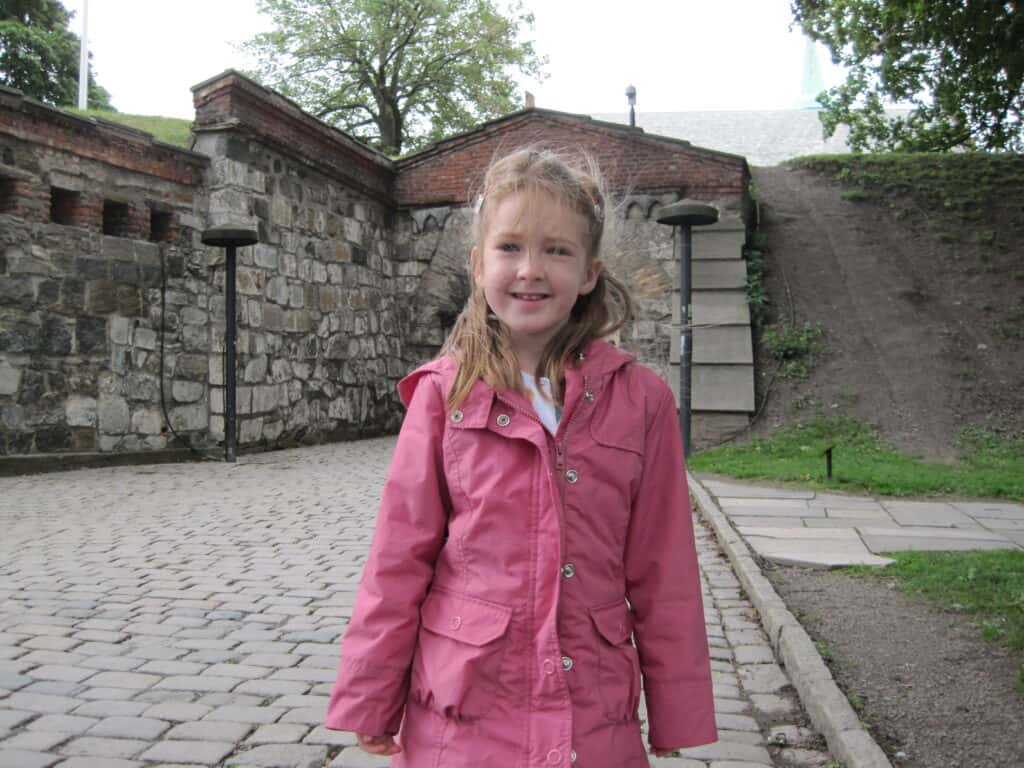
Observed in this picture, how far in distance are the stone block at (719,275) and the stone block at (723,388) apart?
1734 mm

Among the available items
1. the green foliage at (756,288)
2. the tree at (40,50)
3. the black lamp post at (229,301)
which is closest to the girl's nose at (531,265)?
the black lamp post at (229,301)

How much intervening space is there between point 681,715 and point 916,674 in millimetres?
2280

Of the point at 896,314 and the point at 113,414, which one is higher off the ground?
the point at 896,314

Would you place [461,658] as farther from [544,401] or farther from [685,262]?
[685,262]

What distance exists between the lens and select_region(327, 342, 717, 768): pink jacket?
1699mm

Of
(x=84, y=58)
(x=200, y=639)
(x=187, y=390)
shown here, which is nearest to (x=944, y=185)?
(x=187, y=390)

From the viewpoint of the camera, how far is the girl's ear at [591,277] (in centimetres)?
209

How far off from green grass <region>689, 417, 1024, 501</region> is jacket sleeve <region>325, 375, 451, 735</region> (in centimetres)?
762

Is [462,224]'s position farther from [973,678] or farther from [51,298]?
[973,678]

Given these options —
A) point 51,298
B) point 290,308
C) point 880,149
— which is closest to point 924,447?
point 290,308

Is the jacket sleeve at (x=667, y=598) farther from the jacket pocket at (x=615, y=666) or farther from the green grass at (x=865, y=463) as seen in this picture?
the green grass at (x=865, y=463)

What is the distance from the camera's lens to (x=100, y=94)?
32438 millimetres

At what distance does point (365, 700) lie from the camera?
1.74 m

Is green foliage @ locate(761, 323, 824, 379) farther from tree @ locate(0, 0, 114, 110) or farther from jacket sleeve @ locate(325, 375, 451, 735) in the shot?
tree @ locate(0, 0, 114, 110)
